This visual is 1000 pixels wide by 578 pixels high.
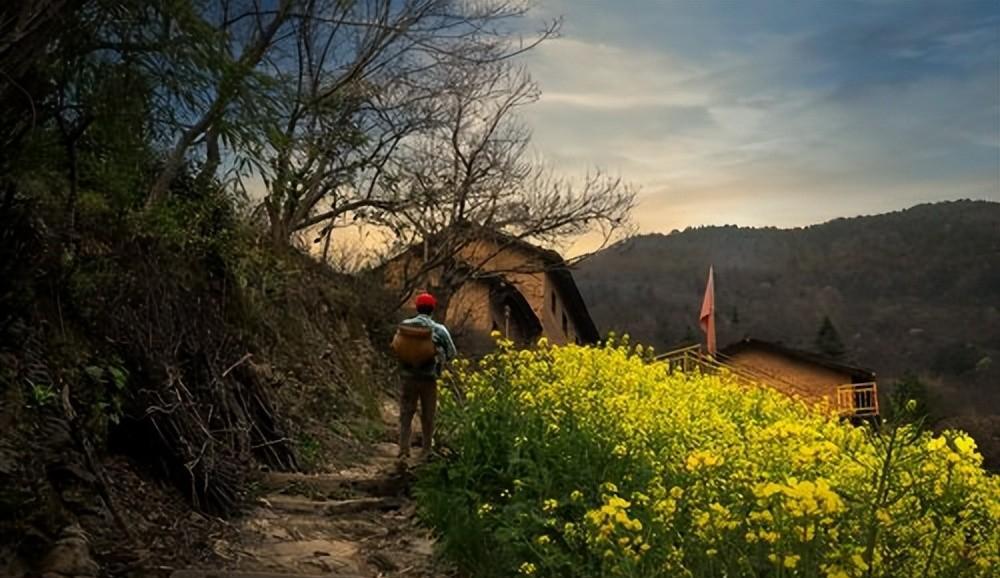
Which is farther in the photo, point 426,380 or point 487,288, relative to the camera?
point 487,288

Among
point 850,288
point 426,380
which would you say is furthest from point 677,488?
point 850,288

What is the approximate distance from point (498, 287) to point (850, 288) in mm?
12831

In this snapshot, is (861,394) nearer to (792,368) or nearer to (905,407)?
(792,368)

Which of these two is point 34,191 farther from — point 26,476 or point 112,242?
point 26,476

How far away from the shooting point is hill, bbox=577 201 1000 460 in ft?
74.3

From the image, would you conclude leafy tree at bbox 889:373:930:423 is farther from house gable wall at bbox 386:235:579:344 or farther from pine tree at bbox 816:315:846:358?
pine tree at bbox 816:315:846:358

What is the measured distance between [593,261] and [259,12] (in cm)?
1285

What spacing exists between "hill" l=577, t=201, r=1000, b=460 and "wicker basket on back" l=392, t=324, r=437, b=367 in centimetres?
636

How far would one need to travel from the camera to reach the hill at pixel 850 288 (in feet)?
74.3

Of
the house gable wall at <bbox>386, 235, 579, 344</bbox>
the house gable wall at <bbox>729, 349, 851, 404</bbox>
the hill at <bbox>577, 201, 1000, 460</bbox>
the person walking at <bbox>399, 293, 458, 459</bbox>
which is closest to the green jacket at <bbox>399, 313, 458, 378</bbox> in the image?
the person walking at <bbox>399, 293, 458, 459</bbox>

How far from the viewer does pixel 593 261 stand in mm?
24641

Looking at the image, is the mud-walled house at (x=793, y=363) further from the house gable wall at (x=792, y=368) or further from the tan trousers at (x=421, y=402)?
the tan trousers at (x=421, y=402)

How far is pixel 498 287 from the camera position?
3038cm

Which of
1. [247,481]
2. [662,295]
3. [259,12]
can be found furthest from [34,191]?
[662,295]
